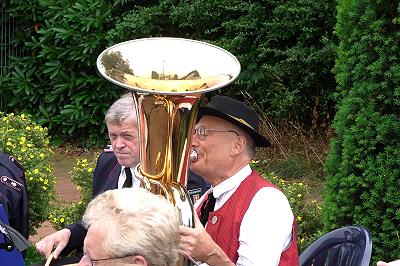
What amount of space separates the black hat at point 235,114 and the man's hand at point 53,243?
3.23 ft

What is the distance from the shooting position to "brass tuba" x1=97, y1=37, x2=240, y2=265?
9.43ft

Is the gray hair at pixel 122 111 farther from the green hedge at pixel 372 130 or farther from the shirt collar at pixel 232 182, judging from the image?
the green hedge at pixel 372 130

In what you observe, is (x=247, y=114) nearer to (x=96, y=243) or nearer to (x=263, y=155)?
(x=96, y=243)

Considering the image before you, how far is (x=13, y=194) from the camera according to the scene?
14.3 ft

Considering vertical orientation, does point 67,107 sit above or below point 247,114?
below

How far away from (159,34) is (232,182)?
21.0 feet

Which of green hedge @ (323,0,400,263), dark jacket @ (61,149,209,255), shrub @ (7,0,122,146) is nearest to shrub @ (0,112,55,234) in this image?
dark jacket @ (61,149,209,255)

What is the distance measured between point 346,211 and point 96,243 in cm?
245

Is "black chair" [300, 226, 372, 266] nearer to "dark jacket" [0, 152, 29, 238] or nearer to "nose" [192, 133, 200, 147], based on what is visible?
"nose" [192, 133, 200, 147]

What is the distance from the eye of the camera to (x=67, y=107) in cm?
972

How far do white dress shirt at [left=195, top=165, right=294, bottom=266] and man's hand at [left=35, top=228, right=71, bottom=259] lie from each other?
103 centimetres

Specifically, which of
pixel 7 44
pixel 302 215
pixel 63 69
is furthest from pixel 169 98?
pixel 7 44

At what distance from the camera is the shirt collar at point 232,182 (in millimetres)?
3166

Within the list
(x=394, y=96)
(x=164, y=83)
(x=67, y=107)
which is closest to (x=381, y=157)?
(x=394, y=96)
